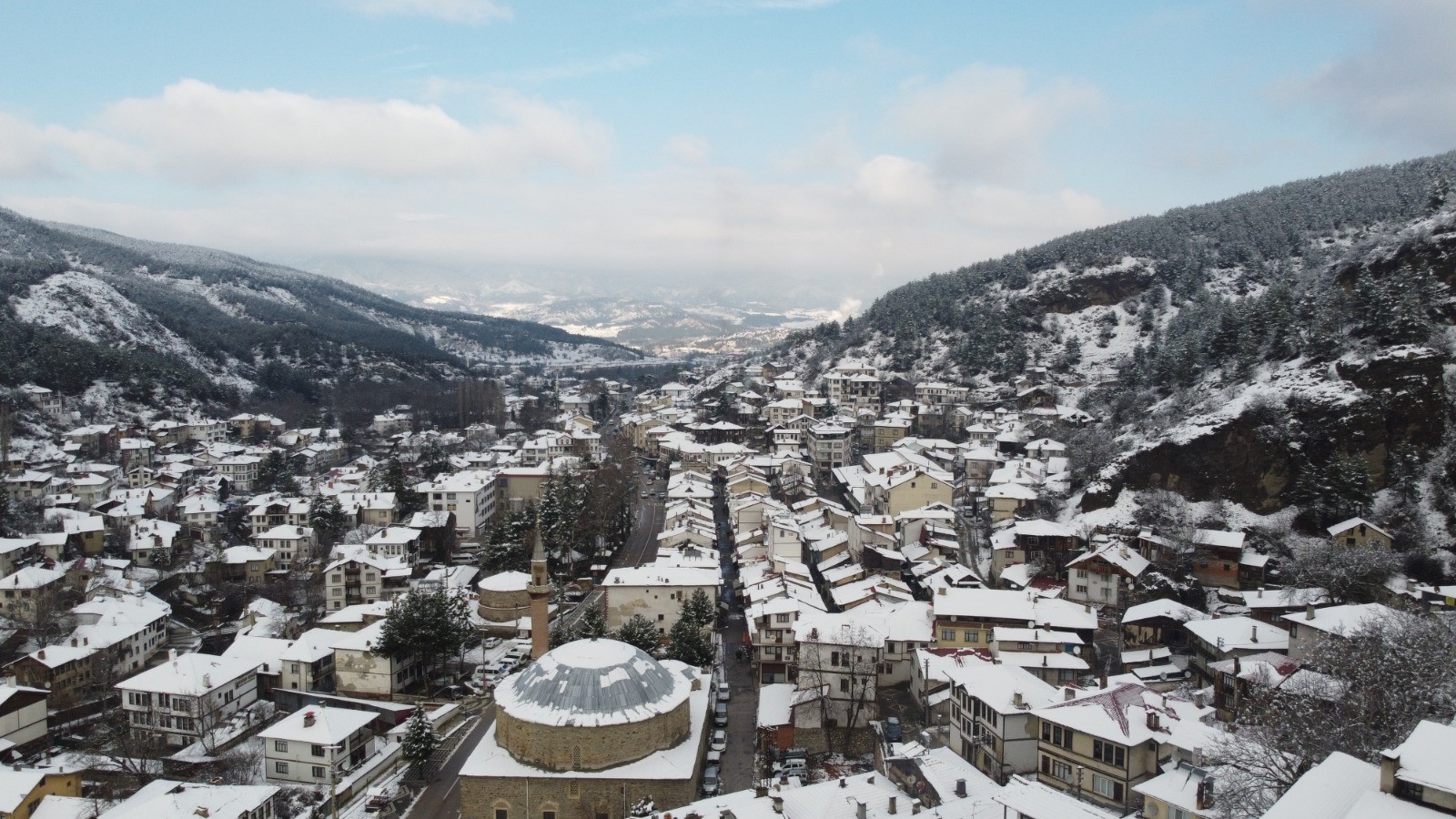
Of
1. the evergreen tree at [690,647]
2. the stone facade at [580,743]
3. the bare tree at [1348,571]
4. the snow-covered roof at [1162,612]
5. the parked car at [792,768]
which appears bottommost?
the parked car at [792,768]

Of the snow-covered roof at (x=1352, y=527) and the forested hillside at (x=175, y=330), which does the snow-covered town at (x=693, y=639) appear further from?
the forested hillside at (x=175, y=330)

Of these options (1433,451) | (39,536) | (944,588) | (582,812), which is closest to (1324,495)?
(1433,451)

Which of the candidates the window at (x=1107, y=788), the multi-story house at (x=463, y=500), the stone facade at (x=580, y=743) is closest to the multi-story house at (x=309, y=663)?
the stone facade at (x=580, y=743)

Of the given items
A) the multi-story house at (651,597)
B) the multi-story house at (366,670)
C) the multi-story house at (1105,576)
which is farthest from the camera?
the multi-story house at (651,597)

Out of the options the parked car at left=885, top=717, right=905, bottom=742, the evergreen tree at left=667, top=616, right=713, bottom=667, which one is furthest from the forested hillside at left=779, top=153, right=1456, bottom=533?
the parked car at left=885, top=717, right=905, bottom=742

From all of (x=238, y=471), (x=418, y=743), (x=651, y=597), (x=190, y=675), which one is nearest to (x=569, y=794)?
(x=418, y=743)

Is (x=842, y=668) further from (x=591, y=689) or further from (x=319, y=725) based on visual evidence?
(x=319, y=725)

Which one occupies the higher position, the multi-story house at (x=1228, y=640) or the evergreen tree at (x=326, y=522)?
the multi-story house at (x=1228, y=640)
